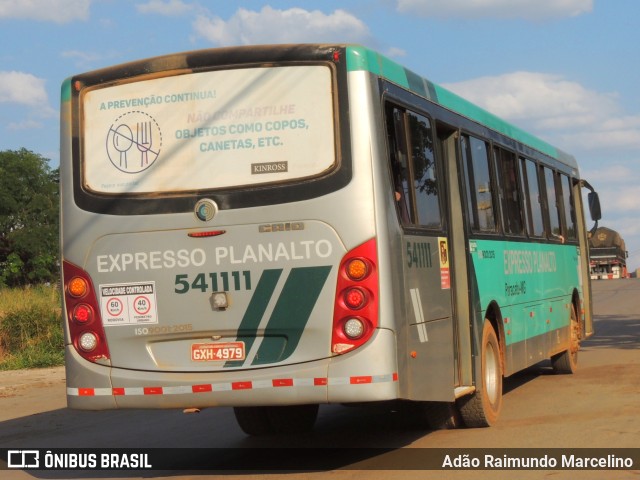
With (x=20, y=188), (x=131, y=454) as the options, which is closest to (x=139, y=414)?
(x=131, y=454)

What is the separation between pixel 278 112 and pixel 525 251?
5569 millimetres

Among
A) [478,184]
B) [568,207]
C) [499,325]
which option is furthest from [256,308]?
[568,207]

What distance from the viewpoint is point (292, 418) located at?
A: 36.3ft

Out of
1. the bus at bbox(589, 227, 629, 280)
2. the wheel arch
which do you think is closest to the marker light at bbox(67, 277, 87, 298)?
the wheel arch

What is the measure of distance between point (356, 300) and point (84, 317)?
217 centimetres

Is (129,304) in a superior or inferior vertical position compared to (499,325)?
superior

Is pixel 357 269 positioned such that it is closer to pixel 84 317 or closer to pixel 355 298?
pixel 355 298

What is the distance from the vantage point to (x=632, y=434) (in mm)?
10023

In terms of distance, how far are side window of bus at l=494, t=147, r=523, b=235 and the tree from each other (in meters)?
55.9

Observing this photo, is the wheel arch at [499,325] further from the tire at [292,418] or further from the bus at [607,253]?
the bus at [607,253]

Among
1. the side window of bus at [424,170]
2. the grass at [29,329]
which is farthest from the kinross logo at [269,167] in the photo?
the grass at [29,329]

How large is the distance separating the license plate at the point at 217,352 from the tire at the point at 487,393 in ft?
10.0

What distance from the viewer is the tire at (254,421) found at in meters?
10.9

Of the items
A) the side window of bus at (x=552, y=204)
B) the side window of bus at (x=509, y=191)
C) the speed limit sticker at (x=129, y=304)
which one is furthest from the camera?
the side window of bus at (x=552, y=204)
